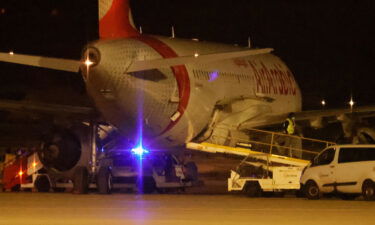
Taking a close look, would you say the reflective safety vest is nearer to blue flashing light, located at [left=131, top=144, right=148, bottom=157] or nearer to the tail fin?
blue flashing light, located at [left=131, top=144, right=148, bottom=157]

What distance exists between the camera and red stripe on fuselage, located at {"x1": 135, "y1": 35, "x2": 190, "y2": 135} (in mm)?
30844

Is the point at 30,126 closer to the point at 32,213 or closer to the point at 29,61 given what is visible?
the point at 29,61

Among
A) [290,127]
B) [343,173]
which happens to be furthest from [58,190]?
[343,173]

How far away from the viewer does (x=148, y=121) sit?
104 feet

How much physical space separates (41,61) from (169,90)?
4662mm

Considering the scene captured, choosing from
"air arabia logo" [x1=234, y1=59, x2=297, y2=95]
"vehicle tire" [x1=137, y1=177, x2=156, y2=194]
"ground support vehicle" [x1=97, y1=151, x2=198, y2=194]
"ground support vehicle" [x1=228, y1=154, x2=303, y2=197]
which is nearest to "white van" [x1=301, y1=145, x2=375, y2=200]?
"ground support vehicle" [x1=228, y1=154, x2=303, y2=197]

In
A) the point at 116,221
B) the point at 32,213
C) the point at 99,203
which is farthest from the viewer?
the point at 99,203

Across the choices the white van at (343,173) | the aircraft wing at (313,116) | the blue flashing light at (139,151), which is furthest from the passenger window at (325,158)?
the blue flashing light at (139,151)

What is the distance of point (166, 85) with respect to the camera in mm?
30734

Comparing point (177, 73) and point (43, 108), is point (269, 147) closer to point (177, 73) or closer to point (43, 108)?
point (177, 73)

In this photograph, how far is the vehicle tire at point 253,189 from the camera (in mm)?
29203

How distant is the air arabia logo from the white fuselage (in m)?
0.09

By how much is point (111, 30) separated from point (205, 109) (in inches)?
178

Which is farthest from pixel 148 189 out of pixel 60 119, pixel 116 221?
pixel 116 221
